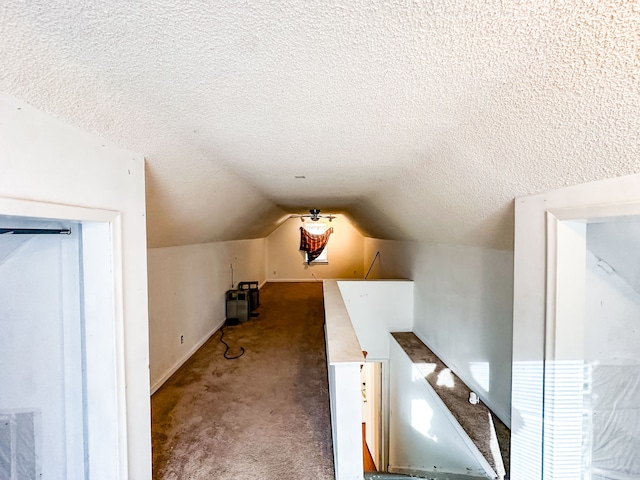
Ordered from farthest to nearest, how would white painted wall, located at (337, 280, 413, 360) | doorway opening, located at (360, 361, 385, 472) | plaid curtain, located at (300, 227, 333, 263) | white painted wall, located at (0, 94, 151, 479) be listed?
plaid curtain, located at (300, 227, 333, 263), doorway opening, located at (360, 361, 385, 472), white painted wall, located at (337, 280, 413, 360), white painted wall, located at (0, 94, 151, 479)

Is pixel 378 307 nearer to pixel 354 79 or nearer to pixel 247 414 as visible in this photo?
pixel 247 414

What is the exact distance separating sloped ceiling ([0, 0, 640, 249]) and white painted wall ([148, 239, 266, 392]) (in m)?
1.40

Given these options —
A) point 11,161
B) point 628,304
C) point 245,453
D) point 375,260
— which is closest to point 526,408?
point 628,304

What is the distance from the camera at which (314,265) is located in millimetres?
8430

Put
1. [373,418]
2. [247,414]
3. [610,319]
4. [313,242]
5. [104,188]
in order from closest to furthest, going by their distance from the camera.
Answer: [104,188], [610,319], [247,414], [373,418], [313,242]

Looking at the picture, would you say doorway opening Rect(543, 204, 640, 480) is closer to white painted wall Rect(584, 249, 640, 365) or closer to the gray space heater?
white painted wall Rect(584, 249, 640, 365)

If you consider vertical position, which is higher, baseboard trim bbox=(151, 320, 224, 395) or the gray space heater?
the gray space heater

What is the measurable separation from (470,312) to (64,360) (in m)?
2.86

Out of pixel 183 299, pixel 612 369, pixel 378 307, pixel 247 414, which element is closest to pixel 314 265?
pixel 378 307

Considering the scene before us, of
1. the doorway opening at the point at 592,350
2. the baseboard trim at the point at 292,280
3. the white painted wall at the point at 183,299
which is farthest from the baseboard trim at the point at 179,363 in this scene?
the baseboard trim at the point at 292,280

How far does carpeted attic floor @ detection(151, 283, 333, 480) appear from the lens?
1701mm

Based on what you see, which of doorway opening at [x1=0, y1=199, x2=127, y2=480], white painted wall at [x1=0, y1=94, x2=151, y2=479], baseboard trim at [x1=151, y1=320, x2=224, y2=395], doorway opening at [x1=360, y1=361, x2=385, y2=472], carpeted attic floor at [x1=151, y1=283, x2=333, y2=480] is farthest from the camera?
doorway opening at [x1=360, y1=361, x2=385, y2=472]

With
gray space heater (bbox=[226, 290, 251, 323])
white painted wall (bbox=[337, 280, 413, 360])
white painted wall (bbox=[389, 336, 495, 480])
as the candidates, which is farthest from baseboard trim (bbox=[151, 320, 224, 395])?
white painted wall (bbox=[389, 336, 495, 480])

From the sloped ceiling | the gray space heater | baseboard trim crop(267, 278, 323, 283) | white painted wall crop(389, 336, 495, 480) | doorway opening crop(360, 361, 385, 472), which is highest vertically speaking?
the sloped ceiling
